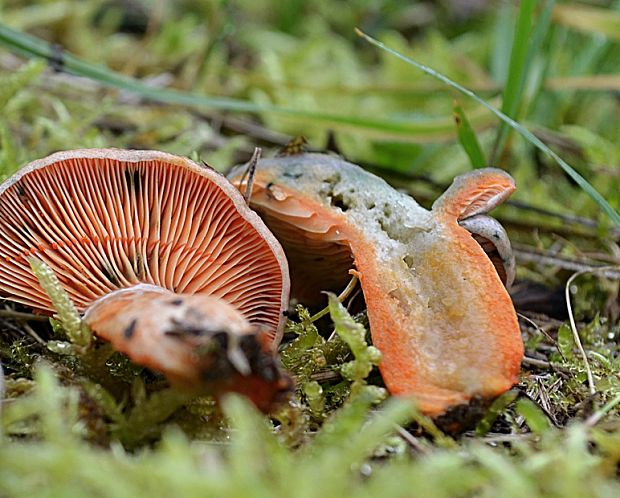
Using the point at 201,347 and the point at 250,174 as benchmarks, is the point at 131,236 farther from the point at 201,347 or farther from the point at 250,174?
the point at 201,347

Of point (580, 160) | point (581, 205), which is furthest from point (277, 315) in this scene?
point (580, 160)

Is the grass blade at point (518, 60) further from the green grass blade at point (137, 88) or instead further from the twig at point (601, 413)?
the twig at point (601, 413)

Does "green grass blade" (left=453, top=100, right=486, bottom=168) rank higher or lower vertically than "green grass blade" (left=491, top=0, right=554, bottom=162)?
lower

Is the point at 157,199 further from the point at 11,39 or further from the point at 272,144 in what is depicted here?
the point at 272,144

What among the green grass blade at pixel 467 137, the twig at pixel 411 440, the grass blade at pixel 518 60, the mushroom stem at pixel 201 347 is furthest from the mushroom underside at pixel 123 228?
the grass blade at pixel 518 60

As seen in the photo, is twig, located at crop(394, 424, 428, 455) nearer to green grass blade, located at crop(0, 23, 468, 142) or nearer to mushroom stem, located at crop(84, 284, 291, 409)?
mushroom stem, located at crop(84, 284, 291, 409)

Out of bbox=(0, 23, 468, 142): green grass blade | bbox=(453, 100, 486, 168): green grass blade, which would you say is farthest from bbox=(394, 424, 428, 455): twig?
bbox=(0, 23, 468, 142): green grass blade

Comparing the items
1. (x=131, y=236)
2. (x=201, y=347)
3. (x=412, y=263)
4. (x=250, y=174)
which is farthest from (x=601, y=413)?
(x=131, y=236)
